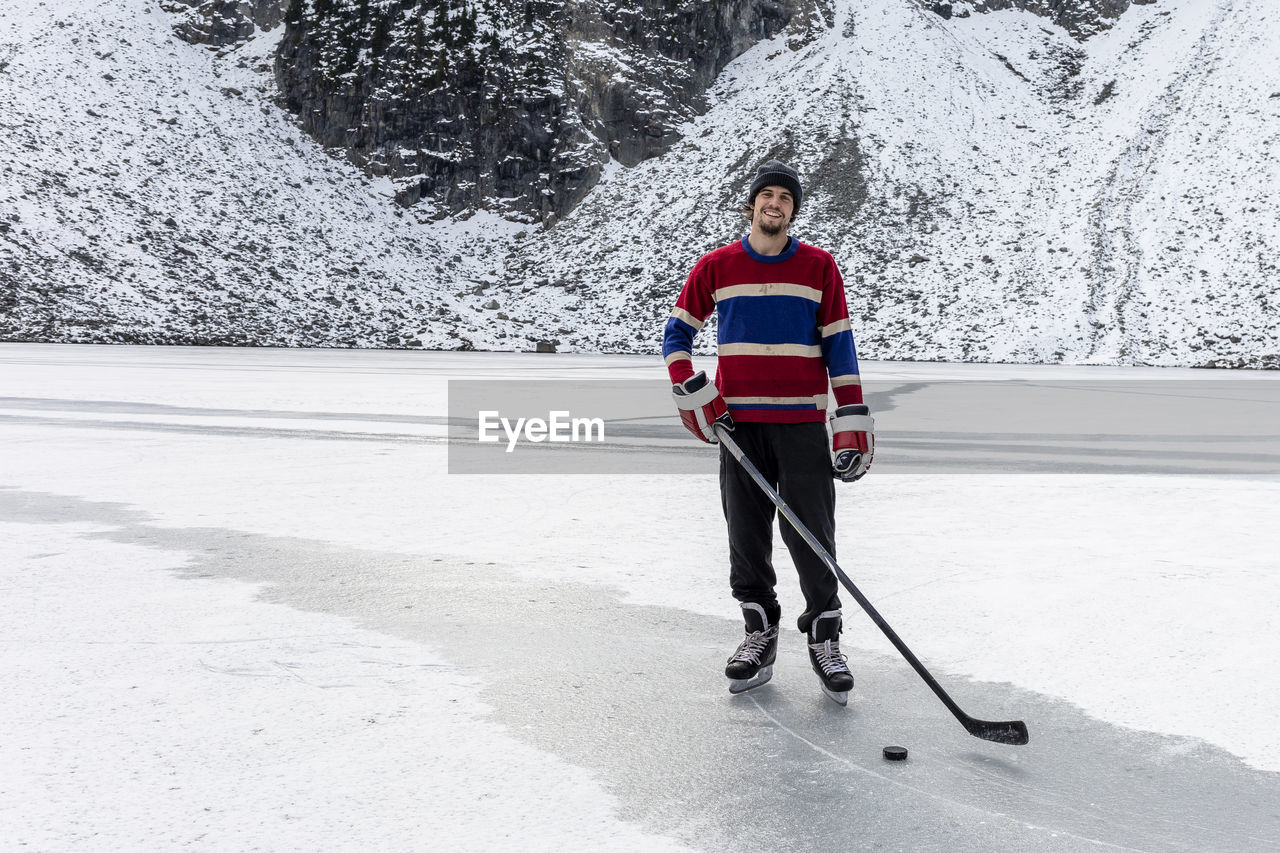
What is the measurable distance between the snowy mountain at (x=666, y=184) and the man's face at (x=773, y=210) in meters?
28.4

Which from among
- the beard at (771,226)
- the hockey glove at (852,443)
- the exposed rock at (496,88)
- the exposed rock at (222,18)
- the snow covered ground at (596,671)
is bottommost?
the snow covered ground at (596,671)

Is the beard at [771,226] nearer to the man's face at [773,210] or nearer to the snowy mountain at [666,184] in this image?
the man's face at [773,210]

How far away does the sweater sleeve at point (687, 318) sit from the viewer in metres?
3.71

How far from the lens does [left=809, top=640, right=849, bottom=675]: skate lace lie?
11.5 ft

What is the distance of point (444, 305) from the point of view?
41.5 metres

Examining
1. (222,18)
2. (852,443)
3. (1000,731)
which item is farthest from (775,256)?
(222,18)

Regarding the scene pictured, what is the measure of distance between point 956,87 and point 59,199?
119ft

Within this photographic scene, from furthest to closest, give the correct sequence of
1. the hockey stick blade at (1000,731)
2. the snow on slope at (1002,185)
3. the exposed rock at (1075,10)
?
the exposed rock at (1075,10) < the snow on slope at (1002,185) < the hockey stick blade at (1000,731)

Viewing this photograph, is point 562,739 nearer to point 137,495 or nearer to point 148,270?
point 137,495

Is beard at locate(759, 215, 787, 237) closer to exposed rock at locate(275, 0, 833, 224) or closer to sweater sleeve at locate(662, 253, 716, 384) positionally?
sweater sleeve at locate(662, 253, 716, 384)

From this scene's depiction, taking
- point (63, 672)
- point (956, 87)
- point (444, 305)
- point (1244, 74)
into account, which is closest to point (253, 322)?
point (444, 305)

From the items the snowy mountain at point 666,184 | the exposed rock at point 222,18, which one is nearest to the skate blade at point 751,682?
the snowy mountain at point 666,184

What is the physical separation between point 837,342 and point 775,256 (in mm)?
372

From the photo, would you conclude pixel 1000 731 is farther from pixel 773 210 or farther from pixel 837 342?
pixel 773 210
